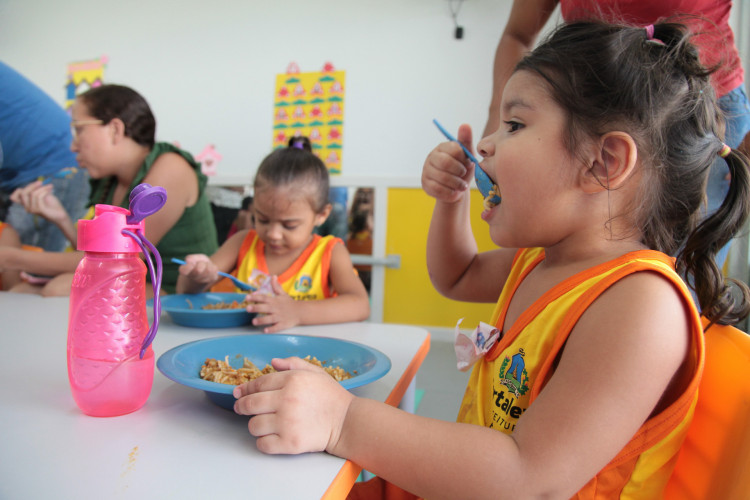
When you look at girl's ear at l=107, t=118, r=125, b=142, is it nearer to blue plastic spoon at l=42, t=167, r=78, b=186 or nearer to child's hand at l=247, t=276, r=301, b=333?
blue plastic spoon at l=42, t=167, r=78, b=186

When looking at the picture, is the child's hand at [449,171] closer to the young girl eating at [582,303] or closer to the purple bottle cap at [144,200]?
the young girl eating at [582,303]

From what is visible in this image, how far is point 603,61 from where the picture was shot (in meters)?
0.59

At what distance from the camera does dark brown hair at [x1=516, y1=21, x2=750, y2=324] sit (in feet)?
1.90

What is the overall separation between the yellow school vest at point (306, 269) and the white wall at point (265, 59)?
1.54 metres

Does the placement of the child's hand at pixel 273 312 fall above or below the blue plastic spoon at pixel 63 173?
below

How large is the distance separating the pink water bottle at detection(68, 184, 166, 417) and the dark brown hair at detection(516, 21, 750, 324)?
481mm

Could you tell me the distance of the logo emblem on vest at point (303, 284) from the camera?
1320mm

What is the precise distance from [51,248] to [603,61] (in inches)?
81.6

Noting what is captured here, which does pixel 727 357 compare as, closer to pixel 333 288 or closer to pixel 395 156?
pixel 333 288

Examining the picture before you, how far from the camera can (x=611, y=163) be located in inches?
23.1

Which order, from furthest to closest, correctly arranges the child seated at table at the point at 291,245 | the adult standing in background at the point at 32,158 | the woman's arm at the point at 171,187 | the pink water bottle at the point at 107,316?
the adult standing in background at the point at 32,158
the woman's arm at the point at 171,187
the child seated at table at the point at 291,245
the pink water bottle at the point at 107,316

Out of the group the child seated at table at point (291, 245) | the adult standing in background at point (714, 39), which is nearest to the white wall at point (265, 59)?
the child seated at table at point (291, 245)

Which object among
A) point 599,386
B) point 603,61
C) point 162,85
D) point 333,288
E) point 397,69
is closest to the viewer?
point 599,386

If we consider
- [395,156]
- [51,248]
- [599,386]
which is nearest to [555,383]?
[599,386]
